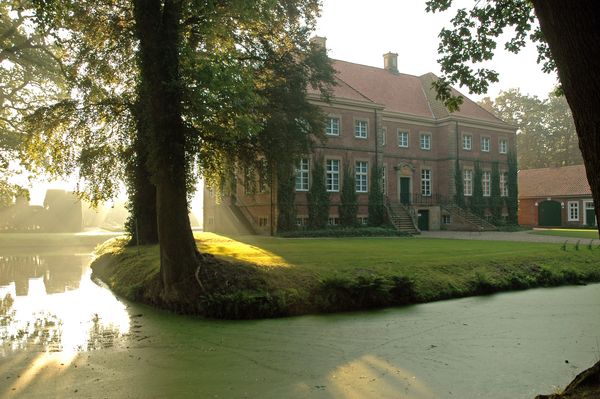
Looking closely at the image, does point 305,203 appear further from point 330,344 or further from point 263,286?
point 330,344

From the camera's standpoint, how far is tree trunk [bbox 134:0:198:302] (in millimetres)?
10633

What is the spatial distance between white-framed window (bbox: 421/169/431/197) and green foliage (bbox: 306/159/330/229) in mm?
9855

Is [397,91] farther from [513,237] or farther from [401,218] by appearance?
[513,237]

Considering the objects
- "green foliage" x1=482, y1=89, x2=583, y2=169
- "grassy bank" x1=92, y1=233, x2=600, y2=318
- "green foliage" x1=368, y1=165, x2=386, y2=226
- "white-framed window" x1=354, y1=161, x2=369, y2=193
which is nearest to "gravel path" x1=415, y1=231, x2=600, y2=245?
"green foliage" x1=368, y1=165, x2=386, y2=226

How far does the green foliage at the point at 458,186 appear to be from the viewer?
38.0 m

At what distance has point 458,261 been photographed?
46.9 feet

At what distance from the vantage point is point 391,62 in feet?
139

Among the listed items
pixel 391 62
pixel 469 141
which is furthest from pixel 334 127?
pixel 391 62

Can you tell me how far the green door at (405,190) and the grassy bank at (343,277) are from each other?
19.6 m

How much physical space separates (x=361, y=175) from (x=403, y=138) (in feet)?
19.3

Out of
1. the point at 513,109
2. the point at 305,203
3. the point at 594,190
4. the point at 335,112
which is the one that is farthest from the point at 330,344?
the point at 513,109

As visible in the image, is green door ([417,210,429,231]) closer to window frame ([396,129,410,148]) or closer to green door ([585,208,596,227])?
window frame ([396,129,410,148])

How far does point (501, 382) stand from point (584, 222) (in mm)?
42451

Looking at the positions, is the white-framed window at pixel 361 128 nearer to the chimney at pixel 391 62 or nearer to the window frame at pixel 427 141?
the window frame at pixel 427 141
